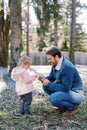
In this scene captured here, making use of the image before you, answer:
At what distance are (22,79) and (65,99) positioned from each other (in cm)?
77

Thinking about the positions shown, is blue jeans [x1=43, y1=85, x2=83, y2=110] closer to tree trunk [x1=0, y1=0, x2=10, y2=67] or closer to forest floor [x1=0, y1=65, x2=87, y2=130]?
forest floor [x1=0, y1=65, x2=87, y2=130]

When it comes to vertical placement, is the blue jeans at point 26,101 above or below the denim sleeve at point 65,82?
below

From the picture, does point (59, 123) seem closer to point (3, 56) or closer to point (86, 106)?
point (86, 106)

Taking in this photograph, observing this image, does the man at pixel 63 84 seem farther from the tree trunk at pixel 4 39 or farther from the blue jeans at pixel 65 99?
the tree trunk at pixel 4 39

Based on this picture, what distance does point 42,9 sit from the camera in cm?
1395

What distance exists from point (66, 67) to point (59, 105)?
64 centimetres

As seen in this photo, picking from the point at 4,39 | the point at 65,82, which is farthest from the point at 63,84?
the point at 4,39

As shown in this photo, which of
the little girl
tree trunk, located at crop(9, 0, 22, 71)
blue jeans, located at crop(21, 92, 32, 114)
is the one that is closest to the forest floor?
blue jeans, located at crop(21, 92, 32, 114)

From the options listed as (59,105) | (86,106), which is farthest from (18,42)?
(59,105)

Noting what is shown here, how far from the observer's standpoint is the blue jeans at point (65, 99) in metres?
5.26

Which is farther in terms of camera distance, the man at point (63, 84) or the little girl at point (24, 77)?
the little girl at point (24, 77)

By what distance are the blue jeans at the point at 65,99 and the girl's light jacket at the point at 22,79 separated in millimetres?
408

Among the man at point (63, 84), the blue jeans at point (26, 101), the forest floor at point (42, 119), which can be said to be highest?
the man at point (63, 84)

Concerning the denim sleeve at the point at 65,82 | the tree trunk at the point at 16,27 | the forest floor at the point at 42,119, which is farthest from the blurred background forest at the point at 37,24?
the denim sleeve at the point at 65,82
